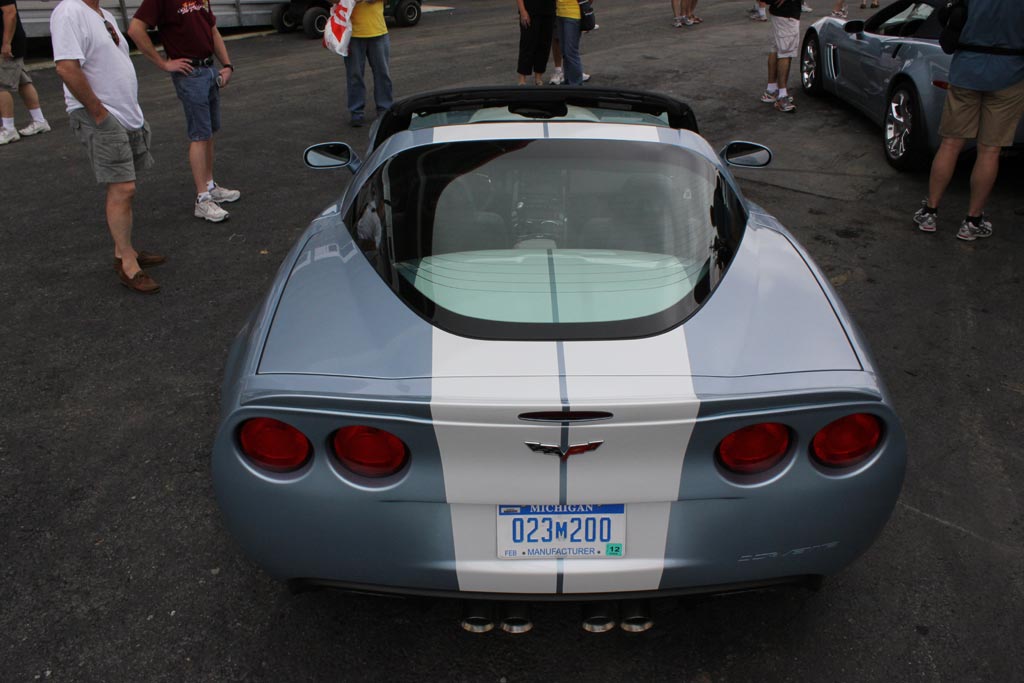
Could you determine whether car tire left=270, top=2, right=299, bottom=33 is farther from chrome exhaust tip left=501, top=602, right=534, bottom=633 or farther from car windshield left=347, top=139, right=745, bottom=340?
chrome exhaust tip left=501, top=602, right=534, bottom=633

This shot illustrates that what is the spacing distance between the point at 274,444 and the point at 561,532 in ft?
2.42

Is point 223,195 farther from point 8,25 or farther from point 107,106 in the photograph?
point 8,25

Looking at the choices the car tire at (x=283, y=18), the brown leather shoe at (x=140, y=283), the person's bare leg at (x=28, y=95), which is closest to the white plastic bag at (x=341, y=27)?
the person's bare leg at (x=28, y=95)

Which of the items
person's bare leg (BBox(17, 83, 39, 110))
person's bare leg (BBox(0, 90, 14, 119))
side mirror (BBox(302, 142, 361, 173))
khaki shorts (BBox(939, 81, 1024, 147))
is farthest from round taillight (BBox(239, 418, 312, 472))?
person's bare leg (BBox(17, 83, 39, 110))

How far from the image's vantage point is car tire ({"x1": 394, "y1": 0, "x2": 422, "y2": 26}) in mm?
15617

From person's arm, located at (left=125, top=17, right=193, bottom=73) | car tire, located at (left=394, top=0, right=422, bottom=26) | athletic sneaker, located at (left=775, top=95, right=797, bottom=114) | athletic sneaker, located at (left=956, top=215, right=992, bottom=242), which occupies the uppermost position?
person's arm, located at (left=125, top=17, right=193, bottom=73)

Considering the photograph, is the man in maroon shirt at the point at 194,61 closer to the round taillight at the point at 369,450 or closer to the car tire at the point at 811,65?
the round taillight at the point at 369,450

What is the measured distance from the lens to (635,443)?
2.03 meters

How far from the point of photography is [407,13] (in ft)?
51.8

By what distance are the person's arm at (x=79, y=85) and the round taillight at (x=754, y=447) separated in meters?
3.92

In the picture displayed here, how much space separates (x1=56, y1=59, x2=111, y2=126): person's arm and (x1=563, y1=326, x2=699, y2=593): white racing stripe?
3.55 metres

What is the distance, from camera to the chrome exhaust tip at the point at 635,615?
231 cm

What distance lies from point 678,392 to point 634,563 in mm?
443

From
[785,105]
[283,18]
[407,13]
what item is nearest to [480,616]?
[785,105]
